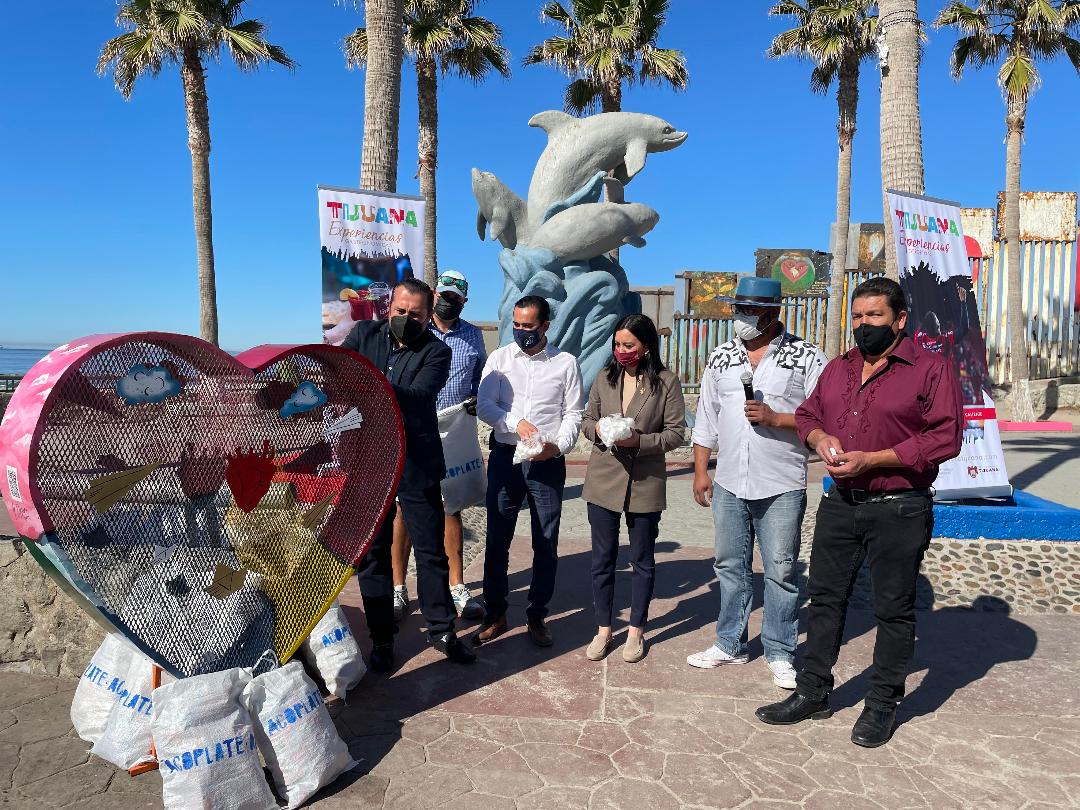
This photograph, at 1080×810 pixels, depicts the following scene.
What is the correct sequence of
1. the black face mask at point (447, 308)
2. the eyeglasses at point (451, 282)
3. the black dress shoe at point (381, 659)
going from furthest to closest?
the eyeglasses at point (451, 282) → the black face mask at point (447, 308) → the black dress shoe at point (381, 659)

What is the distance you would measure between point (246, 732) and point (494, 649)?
158cm

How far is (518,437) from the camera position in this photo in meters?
3.83

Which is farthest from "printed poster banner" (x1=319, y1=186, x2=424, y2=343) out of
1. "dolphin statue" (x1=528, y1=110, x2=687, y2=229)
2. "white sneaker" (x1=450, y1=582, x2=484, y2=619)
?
"dolphin statue" (x1=528, y1=110, x2=687, y2=229)

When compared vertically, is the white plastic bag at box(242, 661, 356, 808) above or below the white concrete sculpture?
below

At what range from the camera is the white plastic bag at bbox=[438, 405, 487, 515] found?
13.9 ft

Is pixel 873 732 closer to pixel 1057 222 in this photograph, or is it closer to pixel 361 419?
pixel 361 419

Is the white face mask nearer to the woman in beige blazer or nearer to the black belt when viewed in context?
the woman in beige blazer

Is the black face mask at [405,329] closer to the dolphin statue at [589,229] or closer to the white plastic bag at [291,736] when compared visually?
the white plastic bag at [291,736]

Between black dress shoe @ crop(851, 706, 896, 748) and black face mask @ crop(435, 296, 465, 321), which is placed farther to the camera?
black face mask @ crop(435, 296, 465, 321)

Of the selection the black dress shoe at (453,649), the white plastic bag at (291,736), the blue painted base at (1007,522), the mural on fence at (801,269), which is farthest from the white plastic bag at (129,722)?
the mural on fence at (801,269)

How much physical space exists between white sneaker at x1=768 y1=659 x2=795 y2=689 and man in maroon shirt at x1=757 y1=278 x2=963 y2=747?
23cm

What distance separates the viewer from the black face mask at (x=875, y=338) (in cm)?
300

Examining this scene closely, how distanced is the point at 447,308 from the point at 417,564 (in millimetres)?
1417

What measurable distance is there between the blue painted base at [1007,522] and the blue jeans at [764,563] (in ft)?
4.31
